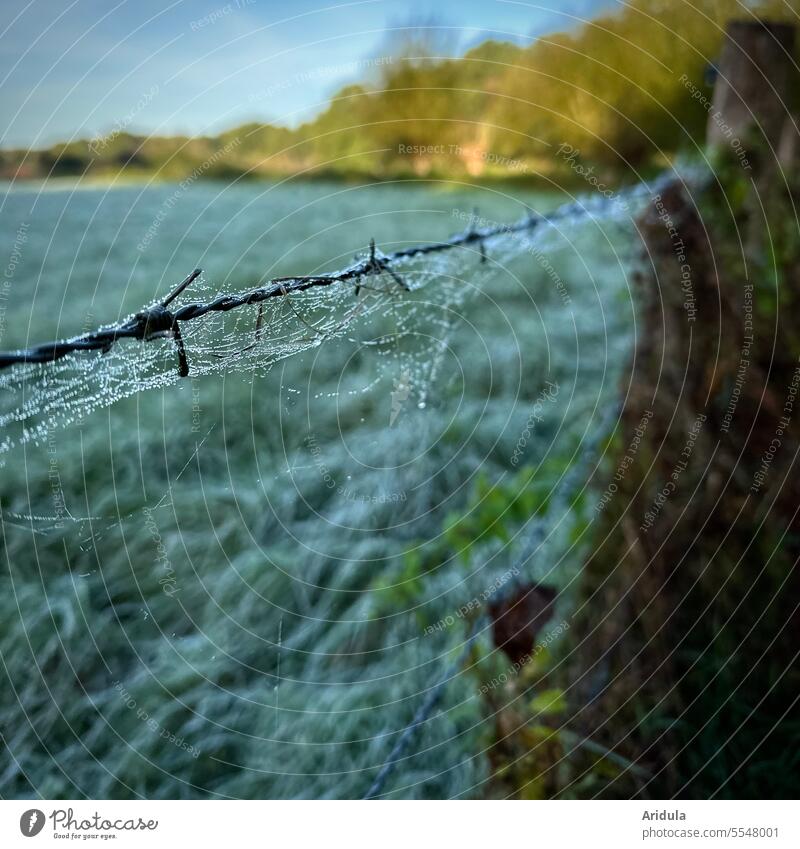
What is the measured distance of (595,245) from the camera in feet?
14.2

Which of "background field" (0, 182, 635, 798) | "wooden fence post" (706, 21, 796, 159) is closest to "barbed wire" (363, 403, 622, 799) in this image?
"background field" (0, 182, 635, 798)

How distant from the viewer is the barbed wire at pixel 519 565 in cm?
123

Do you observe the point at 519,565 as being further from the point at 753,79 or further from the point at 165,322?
the point at 165,322

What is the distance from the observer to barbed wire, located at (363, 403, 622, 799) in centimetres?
123

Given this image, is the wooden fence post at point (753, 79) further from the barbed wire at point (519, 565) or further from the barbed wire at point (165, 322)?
the barbed wire at point (165, 322)

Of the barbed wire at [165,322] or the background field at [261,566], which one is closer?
the barbed wire at [165,322]

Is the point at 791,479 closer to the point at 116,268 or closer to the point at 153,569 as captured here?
the point at 153,569

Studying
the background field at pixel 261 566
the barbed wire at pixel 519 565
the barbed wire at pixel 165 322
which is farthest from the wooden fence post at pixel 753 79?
the barbed wire at pixel 165 322

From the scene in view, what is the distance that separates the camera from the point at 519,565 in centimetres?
146
